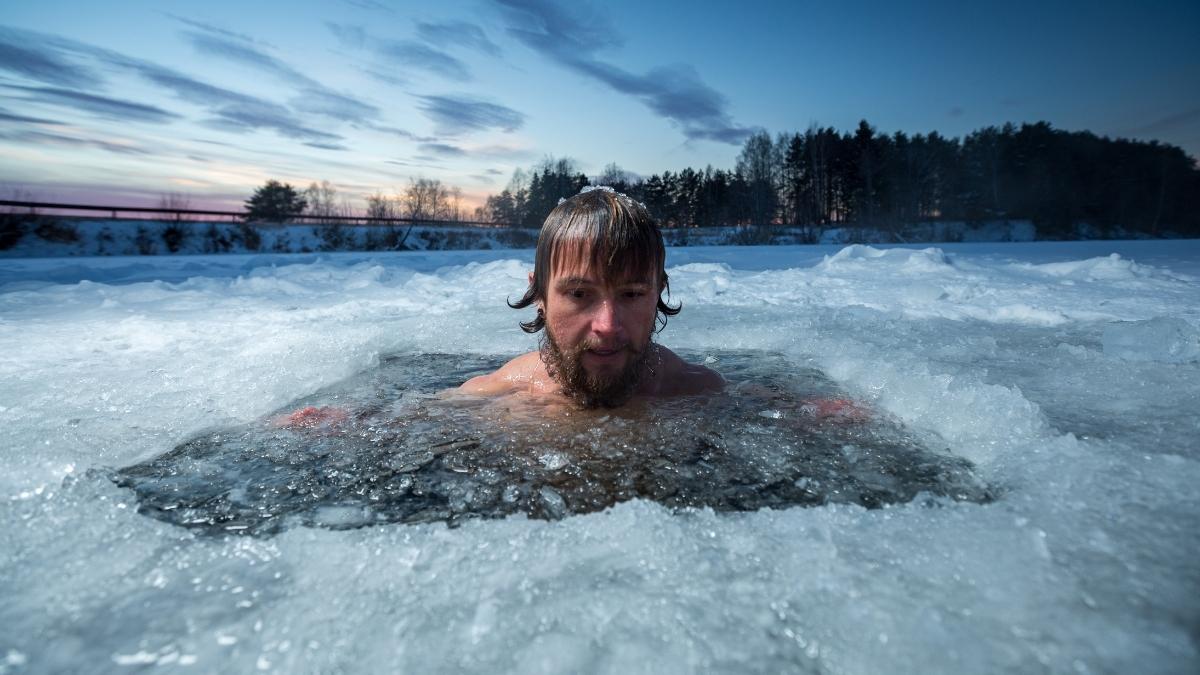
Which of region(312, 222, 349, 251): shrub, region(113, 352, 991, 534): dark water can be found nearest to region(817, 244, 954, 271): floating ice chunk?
region(113, 352, 991, 534): dark water

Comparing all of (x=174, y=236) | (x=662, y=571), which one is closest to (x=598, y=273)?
(x=662, y=571)

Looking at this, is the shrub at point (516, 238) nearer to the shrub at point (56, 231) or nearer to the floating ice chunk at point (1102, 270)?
the shrub at point (56, 231)

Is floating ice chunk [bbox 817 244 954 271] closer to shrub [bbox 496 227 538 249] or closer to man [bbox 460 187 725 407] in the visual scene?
man [bbox 460 187 725 407]

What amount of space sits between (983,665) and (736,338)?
295 cm

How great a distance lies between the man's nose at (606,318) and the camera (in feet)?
5.84

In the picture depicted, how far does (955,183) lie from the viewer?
45.9m

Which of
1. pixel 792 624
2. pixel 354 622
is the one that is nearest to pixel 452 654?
pixel 354 622

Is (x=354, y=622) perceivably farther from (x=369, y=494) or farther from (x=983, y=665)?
(x=983, y=665)

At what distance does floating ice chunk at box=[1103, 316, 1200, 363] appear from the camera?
2.45 metres

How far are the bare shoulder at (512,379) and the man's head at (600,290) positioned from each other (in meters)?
0.36

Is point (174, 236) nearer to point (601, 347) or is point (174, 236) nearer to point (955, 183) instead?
point (601, 347)

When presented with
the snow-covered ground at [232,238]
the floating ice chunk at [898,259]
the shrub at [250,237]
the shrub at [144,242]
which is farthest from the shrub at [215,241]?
the floating ice chunk at [898,259]

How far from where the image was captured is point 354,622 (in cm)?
79

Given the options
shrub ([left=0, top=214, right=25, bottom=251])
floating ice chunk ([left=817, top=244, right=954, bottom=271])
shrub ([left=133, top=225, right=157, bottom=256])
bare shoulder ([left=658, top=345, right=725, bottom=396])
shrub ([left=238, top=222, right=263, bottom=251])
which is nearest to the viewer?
bare shoulder ([left=658, top=345, right=725, bottom=396])
